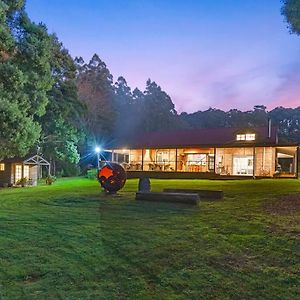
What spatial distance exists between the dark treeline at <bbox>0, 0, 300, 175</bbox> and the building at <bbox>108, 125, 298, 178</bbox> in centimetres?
593

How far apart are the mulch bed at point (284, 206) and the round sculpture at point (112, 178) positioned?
20.5 ft

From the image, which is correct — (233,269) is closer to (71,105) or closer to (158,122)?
(71,105)

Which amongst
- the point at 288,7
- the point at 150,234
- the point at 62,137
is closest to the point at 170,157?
the point at 62,137

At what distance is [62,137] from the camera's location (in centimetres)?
2888

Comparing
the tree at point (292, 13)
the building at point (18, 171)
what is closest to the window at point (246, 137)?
the tree at point (292, 13)

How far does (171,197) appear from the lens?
1120 cm

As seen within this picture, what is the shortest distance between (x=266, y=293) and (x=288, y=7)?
445 inches

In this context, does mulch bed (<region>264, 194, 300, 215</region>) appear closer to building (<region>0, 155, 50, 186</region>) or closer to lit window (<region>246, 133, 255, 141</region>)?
lit window (<region>246, 133, 255, 141</region>)

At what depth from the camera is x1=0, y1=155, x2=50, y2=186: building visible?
26469 millimetres

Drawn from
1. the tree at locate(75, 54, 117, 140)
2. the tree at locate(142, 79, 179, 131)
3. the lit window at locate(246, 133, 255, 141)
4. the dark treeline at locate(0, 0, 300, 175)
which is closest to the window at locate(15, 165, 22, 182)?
the dark treeline at locate(0, 0, 300, 175)

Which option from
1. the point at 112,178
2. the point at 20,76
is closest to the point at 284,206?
the point at 112,178

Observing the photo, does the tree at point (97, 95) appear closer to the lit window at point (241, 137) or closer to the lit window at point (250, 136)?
the lit window at point (241, 137)

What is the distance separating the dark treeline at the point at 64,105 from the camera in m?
14.2

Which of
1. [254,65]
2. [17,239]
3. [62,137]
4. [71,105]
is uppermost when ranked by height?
[254,65]
